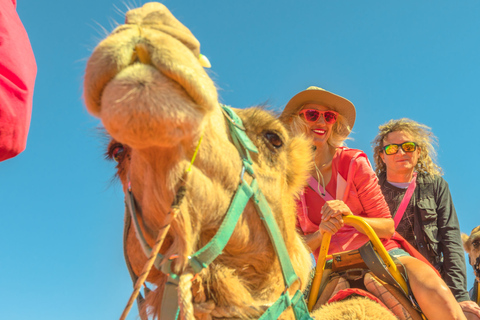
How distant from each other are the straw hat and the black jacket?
6.50ft

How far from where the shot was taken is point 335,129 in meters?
5.45

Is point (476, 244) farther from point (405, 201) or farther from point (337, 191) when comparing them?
point (337, 191)

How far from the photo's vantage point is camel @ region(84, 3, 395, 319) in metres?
1.97

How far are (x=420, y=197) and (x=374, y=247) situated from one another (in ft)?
9.32

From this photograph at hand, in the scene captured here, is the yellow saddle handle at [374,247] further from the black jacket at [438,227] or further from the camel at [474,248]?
the camel at [474,248]

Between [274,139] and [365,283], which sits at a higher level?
[274,139]

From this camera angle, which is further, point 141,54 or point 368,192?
point 368,192

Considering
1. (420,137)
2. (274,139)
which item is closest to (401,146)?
(420,137)

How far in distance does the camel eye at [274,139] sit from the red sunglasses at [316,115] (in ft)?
6.71

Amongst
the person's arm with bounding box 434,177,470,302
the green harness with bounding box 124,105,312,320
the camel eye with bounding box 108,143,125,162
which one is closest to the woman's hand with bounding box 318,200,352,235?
the green harness with bounding box 124,105,312,320

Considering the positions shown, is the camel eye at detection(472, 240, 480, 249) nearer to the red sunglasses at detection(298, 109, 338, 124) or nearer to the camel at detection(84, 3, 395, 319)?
the red sunglasses at detection(298, 109, 338, 124)

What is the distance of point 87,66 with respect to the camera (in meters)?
2.12

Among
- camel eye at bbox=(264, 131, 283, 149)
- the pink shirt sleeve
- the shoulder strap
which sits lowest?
camel eye at bbox=(264, 131, 283, 149)

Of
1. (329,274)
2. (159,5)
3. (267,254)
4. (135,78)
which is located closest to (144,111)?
(135,78)
